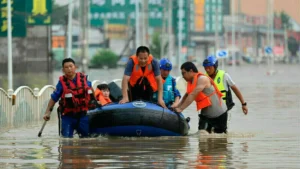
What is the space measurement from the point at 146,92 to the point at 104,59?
375 feet

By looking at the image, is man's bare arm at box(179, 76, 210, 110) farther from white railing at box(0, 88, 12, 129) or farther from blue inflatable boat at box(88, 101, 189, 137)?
white railing at box(0, 88, 12, 129)

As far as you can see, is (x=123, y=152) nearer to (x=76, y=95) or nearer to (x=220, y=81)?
(x=76, y=95)

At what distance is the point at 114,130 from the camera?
65.2 feet

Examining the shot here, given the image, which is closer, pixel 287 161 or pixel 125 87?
pixel 287 161

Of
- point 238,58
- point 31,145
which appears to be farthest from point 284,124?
point 238,58

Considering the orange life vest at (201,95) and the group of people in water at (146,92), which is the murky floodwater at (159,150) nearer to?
the group of people in water at (146,92)

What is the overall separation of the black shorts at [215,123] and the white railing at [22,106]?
5.28m

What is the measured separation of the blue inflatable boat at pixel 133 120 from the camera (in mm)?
19703

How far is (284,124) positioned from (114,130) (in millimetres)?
6211

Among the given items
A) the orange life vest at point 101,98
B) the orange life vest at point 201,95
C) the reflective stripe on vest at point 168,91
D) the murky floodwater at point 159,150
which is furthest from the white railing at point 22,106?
the orange life vest at point 201,95

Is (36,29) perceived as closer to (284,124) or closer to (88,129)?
(284,124)

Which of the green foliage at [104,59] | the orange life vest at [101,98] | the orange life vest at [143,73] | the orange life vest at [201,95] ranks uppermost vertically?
the orange life vest at [143,73]

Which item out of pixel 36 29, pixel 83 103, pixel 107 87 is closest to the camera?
pixel 83 103

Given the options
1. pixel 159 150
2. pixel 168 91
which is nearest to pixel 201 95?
pixel 168 91
